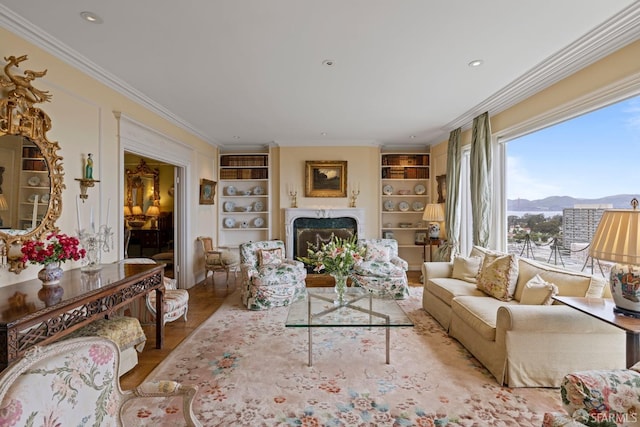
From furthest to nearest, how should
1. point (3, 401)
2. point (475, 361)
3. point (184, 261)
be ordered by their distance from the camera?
point (184, 261)
point (475, 361)
point (3, 401)

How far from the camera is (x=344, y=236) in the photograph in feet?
20.9


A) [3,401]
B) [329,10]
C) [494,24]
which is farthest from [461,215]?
[3,401]

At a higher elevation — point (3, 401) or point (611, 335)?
point (3, 401)

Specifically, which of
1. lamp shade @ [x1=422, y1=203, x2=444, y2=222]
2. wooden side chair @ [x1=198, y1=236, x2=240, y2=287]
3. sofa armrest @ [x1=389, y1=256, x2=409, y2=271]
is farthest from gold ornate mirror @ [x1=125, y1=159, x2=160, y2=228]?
lamp shade @ [x1=422, y1=203, x2=444, y2=222]

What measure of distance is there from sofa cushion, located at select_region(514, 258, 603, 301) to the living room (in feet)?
3.27

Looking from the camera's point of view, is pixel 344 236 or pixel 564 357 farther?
pixel 344 236

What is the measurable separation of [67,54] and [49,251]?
1.72 metres

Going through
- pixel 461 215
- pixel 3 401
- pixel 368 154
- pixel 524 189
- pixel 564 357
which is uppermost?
pixel 368 154

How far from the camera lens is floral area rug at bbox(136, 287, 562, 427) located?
2.01 meters

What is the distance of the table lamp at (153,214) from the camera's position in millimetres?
7043

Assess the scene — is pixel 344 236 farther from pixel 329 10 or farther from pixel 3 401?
pixel 3 401

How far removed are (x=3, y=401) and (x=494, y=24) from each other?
3248 millimetres

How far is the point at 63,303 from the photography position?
1.84 metres

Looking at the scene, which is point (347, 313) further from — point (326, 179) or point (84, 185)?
point (326, 179)
